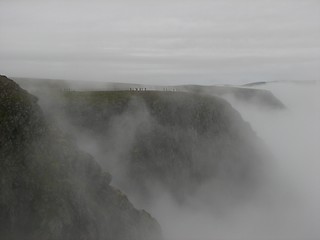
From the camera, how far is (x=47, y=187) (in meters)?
48.1

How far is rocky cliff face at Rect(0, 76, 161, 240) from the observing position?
1810 inches

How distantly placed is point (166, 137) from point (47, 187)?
62162mm

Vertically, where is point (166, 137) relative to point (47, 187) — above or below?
below

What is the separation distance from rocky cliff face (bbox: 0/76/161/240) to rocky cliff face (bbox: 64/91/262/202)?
145ft

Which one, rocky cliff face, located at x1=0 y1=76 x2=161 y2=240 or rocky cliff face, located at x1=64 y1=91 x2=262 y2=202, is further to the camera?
rocky cliff face, located at x1=64 y1=91 x2=262 y2=202

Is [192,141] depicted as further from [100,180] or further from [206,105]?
[100,180]

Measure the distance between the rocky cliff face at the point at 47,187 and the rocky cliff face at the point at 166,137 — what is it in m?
44.3

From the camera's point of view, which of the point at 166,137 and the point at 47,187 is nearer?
the point at 47,187

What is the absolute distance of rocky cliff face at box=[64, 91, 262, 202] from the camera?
10219 centimetres

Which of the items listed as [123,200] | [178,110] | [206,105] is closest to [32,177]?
[123,200]

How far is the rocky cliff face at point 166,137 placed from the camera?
335 feet

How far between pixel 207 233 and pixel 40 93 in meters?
54.0

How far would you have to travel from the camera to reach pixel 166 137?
109m

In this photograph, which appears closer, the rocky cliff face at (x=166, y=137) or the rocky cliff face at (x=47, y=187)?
the rocky cliff face at (x=47, y=187)
